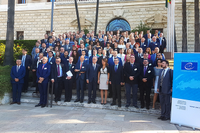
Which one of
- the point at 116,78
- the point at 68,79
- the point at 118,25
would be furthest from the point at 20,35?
the point at 116,78

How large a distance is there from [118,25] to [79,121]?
17209 mm

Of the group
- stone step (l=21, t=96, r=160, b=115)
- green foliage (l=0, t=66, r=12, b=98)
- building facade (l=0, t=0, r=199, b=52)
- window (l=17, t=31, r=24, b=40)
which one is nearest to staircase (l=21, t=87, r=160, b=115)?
stone step (l=21, t=96, r=160, b=115)

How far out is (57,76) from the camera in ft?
22.6

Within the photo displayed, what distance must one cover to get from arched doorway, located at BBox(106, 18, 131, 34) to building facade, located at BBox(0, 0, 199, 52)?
0.88ft

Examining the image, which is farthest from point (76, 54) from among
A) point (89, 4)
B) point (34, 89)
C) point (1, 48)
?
point (89, 4)

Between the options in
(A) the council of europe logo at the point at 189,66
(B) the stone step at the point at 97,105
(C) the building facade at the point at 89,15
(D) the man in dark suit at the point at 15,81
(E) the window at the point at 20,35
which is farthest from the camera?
(E) the window at the point at 20,35

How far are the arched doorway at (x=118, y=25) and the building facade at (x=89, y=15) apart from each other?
0.27 m

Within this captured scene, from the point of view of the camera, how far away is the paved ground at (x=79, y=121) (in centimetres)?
427

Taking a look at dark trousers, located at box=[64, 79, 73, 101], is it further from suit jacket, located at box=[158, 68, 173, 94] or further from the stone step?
suit jacket, located at box=[158, 68, 173, 94]

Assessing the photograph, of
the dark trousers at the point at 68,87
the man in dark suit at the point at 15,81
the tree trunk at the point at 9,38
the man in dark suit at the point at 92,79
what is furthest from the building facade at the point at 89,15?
the dark trousers at the point at 68,87

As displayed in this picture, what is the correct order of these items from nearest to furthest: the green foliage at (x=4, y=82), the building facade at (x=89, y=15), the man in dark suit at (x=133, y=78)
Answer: the man in dark suit at (x=133, y=78) → the green foliage at (x=4, y=82) → the building facade at (x=89, y=15)

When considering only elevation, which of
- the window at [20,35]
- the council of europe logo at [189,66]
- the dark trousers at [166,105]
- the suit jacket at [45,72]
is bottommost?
the dark trousers at [166,105]

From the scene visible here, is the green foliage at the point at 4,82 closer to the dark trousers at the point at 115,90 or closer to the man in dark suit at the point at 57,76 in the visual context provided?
the man in dark suit at the point at 57,76

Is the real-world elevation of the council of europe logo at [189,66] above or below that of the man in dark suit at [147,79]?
above
